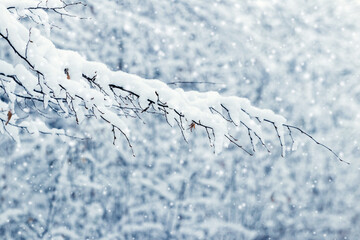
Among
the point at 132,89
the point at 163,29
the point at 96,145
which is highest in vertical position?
the point at 132,89

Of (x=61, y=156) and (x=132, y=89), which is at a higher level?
(x=132, y=89)

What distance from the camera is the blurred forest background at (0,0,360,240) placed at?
5.33m

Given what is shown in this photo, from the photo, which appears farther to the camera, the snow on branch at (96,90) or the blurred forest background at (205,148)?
the blurred forest background at (205,148)

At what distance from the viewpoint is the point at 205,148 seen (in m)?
5.68

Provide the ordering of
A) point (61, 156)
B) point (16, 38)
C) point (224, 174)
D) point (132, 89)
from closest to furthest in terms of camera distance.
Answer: point (16, 38) < point (132, 89) < point (61, 156) < point (224, 174)

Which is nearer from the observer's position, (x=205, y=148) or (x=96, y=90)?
(x=96, y=90)

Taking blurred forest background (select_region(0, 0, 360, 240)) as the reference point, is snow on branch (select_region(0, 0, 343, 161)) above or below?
above

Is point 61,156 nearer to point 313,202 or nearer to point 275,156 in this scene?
point 275,156

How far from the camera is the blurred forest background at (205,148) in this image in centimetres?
533

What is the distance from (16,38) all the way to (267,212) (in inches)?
196

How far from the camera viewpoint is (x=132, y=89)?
1.61 m

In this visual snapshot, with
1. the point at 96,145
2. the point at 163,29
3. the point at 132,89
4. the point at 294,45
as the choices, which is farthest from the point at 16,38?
the point at 294,45

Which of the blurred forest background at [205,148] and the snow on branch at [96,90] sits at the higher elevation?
the snow on branch at [96,90]

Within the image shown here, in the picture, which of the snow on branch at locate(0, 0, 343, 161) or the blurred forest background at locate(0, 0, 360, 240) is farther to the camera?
the blurred forest background at locate(0, 0, 360, 240)
